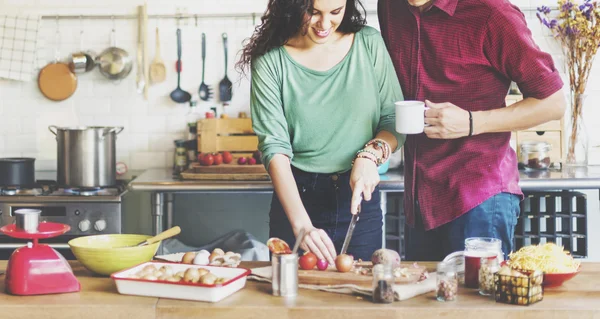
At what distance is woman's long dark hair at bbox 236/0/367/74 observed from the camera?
275 centimetres

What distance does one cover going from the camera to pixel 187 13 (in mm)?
5070

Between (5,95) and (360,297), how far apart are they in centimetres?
363

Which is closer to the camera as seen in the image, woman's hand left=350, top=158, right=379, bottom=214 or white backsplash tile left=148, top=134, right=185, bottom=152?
Result: woman's hand left=350, top=158, right=379, bottom=214

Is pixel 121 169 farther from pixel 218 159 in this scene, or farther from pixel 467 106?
pixel 467 106

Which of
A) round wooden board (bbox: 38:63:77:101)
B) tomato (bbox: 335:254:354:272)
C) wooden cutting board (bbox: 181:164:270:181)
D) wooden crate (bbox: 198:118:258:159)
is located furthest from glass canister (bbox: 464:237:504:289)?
round wooden board (bbox: 38:63:77:101)

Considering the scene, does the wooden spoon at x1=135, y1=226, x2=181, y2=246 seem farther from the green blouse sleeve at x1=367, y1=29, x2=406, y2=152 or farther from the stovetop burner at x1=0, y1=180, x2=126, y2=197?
the stovetop burner at x1=0, y1=180, x2=126, y2=197

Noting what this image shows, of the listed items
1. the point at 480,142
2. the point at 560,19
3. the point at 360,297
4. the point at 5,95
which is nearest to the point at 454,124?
the point at 480,142

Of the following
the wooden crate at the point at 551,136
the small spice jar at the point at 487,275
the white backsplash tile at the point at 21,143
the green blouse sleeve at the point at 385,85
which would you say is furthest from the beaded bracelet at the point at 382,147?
the white backsplash tile at the point at 21,143

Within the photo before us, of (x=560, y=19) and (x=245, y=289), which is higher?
(x=560, y=19)

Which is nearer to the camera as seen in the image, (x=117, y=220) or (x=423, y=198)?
(x=423, y=198)

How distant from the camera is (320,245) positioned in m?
2.49

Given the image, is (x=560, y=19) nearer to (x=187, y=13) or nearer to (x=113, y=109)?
(x=187, y=13)

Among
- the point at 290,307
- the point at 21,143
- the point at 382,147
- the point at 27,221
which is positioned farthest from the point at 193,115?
the point at 290,307

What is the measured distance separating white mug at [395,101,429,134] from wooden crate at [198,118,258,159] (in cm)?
223
